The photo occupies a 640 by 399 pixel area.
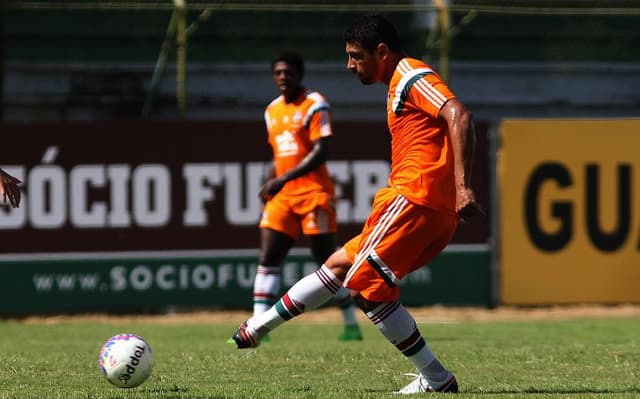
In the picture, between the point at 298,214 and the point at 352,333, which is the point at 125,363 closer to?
the point at 298,214

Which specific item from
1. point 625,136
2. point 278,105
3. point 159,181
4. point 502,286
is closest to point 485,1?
point 625,136

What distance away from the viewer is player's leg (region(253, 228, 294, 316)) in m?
11.5

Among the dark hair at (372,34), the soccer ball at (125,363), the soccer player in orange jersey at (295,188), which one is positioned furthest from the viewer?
the soccer player in orange jersey at (295,188)

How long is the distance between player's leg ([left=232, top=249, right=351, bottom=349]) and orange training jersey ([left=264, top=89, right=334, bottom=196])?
362 centimetres

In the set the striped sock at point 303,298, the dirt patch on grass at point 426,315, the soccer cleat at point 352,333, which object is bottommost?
the dirt patch on grass at point 426,315

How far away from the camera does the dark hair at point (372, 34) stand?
7398 mm

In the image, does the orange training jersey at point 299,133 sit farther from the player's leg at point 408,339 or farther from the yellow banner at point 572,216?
the yellow banner at point 572,216

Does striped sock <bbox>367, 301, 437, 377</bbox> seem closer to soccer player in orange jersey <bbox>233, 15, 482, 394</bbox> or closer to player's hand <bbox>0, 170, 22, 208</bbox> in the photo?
soccer player in orange jersey <bbox>233, 15, 482, 394</bbox>

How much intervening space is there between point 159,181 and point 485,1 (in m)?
5.22

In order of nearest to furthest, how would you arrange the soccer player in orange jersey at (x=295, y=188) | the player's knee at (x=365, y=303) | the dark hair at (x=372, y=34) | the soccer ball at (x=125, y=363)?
1. the soccer ball at (x=125, y=363)
2. the player's knee at (x=365, y=303)
3. the dark hair at (x=372, y=34)
4. the soccer player in orange jersey at (x=295, y=188)

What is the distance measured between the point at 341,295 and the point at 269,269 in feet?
3.34

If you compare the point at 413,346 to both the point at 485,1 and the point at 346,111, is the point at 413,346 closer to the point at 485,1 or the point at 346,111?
the point at 485,1

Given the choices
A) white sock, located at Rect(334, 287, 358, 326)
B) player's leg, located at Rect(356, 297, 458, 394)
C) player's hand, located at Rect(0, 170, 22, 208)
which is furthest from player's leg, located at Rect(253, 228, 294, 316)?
player's hand, located at Rect(0, 170, 22, 208)

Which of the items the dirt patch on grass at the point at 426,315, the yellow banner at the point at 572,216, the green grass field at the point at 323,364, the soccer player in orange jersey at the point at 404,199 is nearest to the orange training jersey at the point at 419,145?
the soccer player in orange jersey at the point at 404,199
